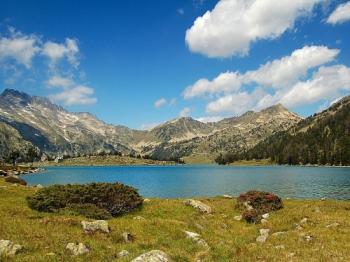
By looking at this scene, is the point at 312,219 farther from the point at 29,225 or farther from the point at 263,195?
the point at 29,225

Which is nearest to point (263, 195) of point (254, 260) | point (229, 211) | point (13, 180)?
point (229, 211)

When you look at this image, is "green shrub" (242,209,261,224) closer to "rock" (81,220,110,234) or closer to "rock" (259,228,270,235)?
"rock" (259,228,270,235)

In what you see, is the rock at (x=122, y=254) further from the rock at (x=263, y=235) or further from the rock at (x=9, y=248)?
the rock at (x=263, y=235)

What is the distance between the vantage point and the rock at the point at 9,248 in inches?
745

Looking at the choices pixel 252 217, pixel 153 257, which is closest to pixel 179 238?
pixel 153 257

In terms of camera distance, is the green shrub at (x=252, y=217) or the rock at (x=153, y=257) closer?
the rock at (x=153, y=257)

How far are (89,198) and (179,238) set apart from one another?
45.8ft

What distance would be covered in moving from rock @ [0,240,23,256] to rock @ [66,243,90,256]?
99.9 inches

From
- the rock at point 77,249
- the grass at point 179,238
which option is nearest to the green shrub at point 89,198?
the grass at point 179,238

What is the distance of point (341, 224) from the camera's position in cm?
3191

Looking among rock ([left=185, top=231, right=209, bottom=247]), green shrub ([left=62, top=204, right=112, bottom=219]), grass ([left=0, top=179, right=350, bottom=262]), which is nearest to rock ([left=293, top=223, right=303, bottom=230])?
grass ([left=0, top=179, right=350, bottom=262])

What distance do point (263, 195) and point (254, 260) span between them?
27.6 meters

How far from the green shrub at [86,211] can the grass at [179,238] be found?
280cm

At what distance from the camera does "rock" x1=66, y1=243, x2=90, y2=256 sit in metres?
20.4
